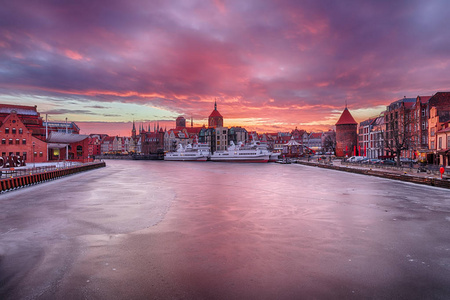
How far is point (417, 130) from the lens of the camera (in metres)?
62.0

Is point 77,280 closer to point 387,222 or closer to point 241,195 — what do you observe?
point 387,222

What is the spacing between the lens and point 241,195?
27.2m

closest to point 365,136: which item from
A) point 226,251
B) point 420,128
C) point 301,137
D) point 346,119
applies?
point 346,119

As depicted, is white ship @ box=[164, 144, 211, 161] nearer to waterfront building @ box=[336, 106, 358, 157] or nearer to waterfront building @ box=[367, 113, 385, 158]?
waterfront building @ box=[336, 106, 358, 157]

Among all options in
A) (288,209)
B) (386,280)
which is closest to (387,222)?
(288,209)

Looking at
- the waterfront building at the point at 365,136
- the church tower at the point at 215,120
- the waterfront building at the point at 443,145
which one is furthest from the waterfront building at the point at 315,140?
the waterfront building at the point at 443,145

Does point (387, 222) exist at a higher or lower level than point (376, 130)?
lower

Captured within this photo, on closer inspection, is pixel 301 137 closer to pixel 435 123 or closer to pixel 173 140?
pixel 173 140

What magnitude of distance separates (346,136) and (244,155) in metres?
39.5

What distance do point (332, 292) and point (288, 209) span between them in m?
12.3

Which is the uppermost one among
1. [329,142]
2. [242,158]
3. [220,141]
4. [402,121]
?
[402,121]

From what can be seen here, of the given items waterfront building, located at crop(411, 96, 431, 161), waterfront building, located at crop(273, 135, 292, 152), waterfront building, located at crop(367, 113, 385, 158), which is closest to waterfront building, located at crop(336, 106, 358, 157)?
waterfront building, located at crop(367, 113, 385, 158)

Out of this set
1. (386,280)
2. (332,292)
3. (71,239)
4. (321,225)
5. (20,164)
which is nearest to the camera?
(332,292)

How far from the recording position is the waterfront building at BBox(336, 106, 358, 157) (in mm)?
104875
